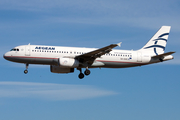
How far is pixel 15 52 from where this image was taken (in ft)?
153

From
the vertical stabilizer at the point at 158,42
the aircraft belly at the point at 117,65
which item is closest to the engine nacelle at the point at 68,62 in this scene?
the aircraft belly at the point at 117,65

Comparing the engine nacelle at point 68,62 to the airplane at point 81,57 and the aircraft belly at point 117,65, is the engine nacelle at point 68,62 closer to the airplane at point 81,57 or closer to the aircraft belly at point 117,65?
the airplane at point 81,57

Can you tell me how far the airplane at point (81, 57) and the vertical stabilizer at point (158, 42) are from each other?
28 centimetres

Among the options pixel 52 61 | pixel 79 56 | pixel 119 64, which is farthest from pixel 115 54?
pixel 52 61

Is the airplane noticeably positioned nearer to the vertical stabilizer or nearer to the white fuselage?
the white fuselage

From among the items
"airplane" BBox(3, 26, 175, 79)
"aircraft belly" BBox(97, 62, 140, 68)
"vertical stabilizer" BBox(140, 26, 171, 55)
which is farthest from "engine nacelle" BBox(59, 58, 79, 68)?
"vertical stabilizer" BBox(140, 26, 171, 55)

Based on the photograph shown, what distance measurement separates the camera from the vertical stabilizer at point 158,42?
5250 centimetres

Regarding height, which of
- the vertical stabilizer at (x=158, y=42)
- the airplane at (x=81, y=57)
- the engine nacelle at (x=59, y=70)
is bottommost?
the engine nacelle at (x=59, y=70)

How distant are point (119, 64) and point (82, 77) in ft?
19.3

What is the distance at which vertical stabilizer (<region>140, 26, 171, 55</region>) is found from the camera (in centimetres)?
5250

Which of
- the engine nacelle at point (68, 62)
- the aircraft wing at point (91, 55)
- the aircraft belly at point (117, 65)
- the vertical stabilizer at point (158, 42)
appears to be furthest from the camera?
the vertical stabilizer at point (158, 42)

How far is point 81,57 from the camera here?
46719 millimetres

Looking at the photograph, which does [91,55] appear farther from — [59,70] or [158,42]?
[158,42]

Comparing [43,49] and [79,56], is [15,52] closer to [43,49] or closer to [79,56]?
[43,49]
